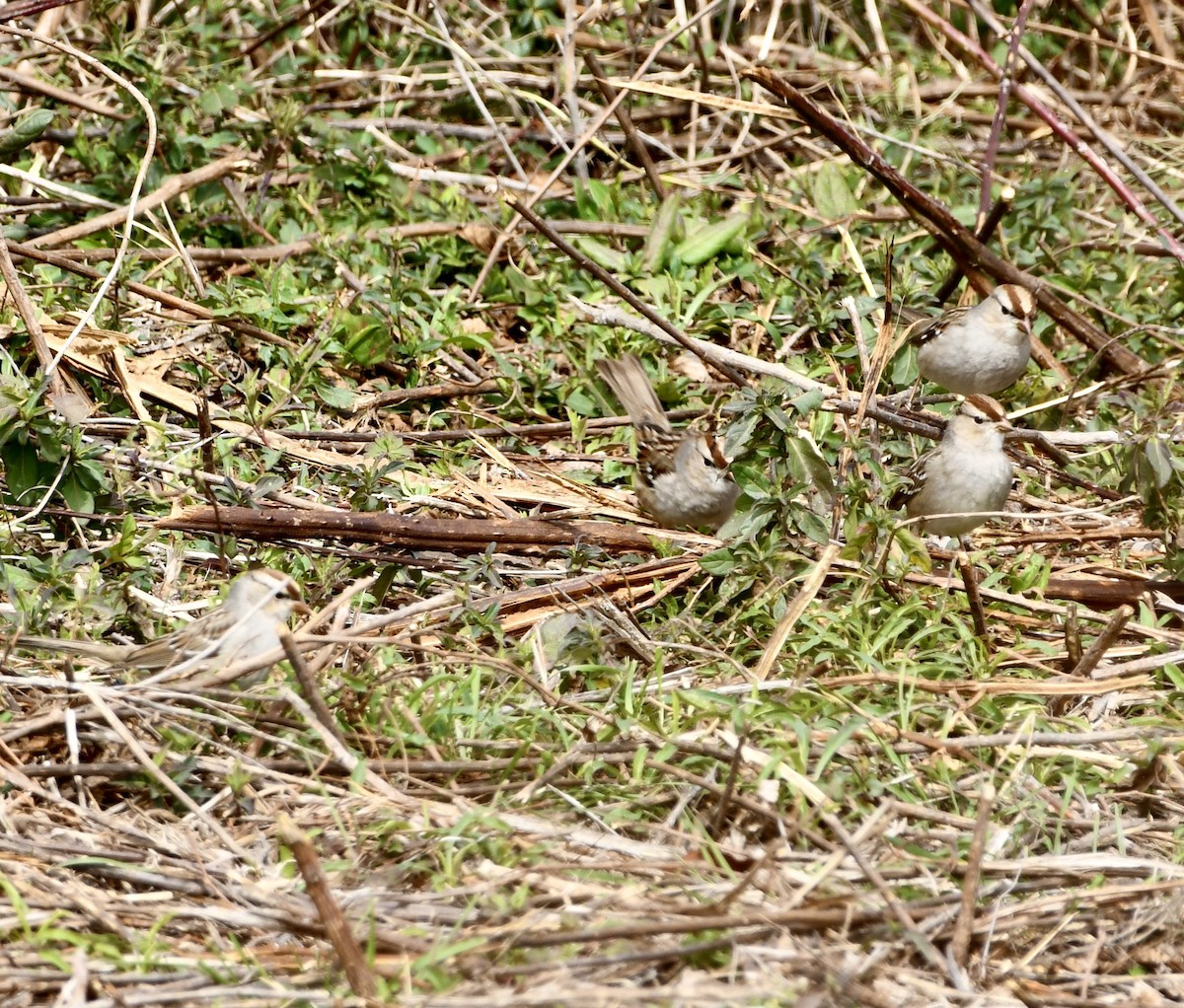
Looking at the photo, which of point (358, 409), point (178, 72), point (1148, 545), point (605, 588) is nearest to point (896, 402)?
point (1148, 545)

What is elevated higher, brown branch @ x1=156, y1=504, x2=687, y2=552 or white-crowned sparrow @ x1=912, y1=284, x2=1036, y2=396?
white-crowned sparrow @ x1=912, y1=284, x2=1036, y2=396

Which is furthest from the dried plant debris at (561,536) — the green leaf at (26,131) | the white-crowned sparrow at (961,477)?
the green leaf at (26,131)

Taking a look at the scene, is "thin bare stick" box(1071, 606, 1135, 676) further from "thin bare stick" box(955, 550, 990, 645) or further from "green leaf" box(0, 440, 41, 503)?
"green leaf" box(0, 440, 41, 503)

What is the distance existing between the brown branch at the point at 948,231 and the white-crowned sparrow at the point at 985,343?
0.28 metres

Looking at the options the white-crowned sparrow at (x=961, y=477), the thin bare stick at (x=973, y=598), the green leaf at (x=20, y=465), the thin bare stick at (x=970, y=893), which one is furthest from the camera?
the white-crowned sparrow at (x=961, y=477)

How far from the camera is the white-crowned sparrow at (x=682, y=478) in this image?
17.6 ft

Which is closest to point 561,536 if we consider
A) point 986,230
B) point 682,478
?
point 682,478

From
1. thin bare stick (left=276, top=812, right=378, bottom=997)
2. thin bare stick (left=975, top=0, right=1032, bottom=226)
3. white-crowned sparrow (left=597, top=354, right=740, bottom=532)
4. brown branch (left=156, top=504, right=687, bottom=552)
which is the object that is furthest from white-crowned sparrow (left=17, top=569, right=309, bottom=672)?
thin bare stick (left=975, top=0, right=1032, bottom=226)

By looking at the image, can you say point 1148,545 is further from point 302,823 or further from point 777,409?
point 302,823

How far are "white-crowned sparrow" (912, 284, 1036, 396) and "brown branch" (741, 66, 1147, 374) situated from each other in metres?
0.28

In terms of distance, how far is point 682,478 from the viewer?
536 centimetres

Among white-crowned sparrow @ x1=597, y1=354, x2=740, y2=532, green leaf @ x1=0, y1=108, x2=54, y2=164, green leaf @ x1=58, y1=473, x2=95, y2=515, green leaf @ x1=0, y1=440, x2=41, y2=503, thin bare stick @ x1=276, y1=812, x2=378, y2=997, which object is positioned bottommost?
white-crowned sparrow @ x1=597, y1=354, x2=740, y2=532

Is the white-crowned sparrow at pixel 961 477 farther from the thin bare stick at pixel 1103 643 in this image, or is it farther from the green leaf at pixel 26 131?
the green leaf at pixel 26 131

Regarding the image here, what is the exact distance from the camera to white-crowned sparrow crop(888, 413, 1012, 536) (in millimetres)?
4934
